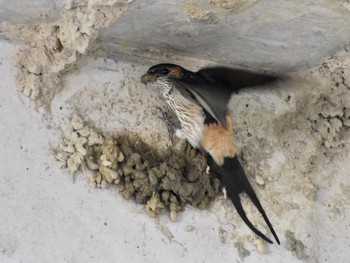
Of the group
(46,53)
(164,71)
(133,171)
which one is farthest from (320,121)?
(46,53)

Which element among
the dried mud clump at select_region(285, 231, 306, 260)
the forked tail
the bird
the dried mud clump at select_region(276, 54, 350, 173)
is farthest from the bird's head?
the dried mud clump at select_region(285, 231, 306, 260)

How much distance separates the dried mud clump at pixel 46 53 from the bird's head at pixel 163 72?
9.4 inches

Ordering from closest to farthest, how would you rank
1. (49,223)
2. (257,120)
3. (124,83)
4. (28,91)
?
(49,223) < (28,91) < (124,83) < (257,120)

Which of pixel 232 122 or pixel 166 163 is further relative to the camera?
pixel 232 122

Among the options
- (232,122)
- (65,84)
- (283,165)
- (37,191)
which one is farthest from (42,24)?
(283,165)

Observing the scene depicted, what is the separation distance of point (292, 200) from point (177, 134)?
0.49 metres

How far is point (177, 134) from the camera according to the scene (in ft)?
8.61

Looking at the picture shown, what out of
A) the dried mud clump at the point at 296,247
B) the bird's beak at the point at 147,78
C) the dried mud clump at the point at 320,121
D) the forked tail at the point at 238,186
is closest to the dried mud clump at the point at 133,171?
the forked tail at the point at 238,186

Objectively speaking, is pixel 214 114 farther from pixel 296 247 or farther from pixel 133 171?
pixel 296 247

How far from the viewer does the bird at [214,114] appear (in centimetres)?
250

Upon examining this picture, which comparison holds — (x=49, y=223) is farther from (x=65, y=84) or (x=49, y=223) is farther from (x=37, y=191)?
(x=65, y=84)

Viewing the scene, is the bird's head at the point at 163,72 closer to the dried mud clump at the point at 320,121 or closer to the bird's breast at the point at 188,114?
the bird's breast at the point at 188,114

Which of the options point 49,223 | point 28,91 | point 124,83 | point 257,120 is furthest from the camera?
point 257,120

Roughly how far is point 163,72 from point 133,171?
37cm
